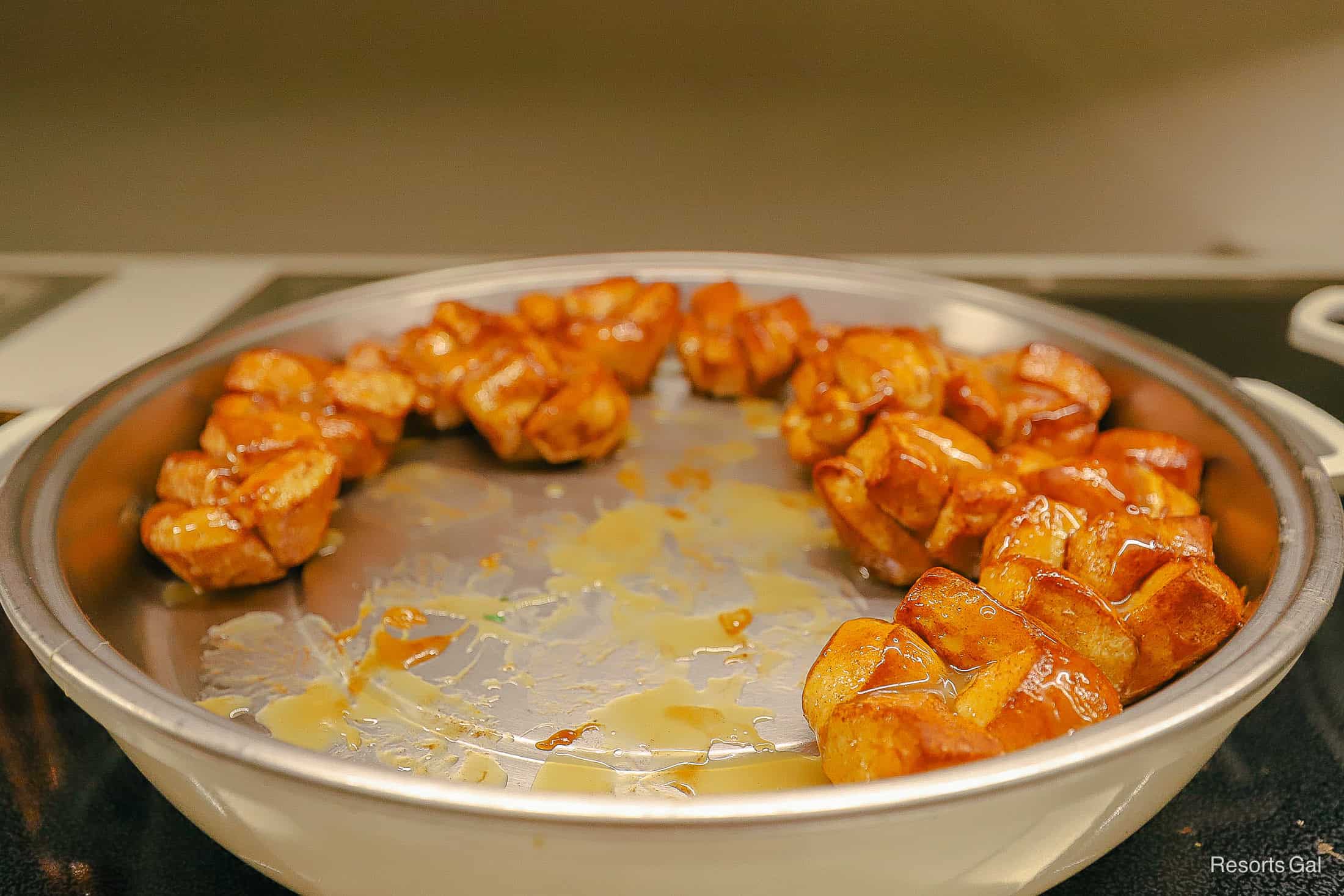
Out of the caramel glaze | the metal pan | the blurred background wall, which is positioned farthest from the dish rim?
the blurred background wall

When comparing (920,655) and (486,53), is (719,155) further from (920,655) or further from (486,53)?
(920,655)

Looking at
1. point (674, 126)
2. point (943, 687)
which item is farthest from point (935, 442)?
point (674, 126)

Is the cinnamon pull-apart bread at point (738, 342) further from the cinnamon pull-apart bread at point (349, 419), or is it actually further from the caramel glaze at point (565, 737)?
the caramel glaze at point (565, 737)

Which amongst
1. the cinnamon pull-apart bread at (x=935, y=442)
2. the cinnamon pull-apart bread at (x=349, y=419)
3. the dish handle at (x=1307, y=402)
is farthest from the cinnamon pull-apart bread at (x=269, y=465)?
the dish handle at (x=1307, y=402)

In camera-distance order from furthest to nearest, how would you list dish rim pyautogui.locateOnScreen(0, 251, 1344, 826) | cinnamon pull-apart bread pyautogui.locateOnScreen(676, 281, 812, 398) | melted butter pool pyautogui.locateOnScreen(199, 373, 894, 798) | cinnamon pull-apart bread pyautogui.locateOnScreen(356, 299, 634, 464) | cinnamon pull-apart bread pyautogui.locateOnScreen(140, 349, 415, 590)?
cinnamon pull-apart bread pyautogui.locateOnScreen(676, 281, 812, 398) → cinnamon pull-apart bread pyautogui.locateOnScreen(356, 299, 634, 464) → cinnamon pull-apart bread pyautogui.locateOnScreen(140, 349, 415, 590) → melted butter pool pyautogui.locateOnScreen(199, 373, 894, 798) → dish rim pyautogui.locateOnScreen(0, 251, 1344, 826)

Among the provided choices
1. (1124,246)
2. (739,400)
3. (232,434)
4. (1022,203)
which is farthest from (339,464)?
(1124,246)

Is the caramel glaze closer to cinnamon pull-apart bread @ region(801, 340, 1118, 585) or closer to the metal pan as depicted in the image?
the metal pan

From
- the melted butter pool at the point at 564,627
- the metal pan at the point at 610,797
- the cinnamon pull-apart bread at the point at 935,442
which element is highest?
the metal pan at the point at 610,797

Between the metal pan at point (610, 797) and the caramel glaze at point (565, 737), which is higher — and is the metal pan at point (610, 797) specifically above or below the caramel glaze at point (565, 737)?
above

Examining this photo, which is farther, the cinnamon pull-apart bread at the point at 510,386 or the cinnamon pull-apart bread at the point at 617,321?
the cinnamon pull-apart bread at the point at 617,321
